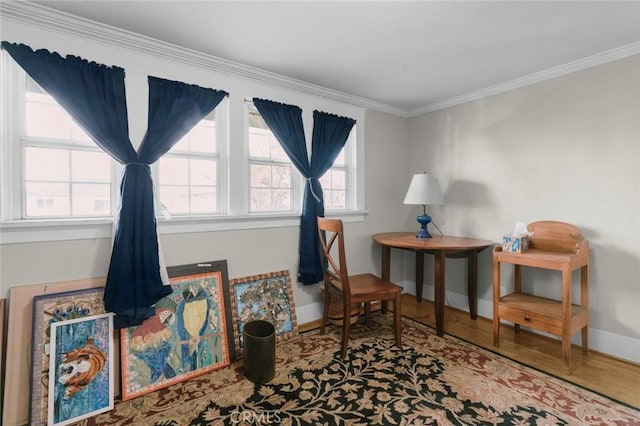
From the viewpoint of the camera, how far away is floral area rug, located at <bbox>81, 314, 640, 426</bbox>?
1794mm

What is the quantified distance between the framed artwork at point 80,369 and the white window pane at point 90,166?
94 centimetres

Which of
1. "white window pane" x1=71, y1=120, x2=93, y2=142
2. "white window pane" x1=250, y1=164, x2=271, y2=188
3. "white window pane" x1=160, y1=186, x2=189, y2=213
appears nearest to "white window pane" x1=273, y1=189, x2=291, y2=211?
"white window pane" x1=250, y1=164, x2=271, y2=188

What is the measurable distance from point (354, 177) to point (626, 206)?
2.34m

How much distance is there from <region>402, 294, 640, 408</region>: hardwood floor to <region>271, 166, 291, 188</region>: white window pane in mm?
1932

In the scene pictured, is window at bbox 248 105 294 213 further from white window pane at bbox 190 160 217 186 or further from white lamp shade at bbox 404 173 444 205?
white lamp shade at bbox 404 173 444 205

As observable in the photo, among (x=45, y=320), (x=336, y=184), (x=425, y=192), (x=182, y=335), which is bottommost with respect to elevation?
(x=182, y=335)

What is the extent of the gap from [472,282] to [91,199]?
11.3 ft

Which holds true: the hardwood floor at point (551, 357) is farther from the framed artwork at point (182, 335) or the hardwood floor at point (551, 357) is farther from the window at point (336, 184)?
the framed artwork at point (182, 335)

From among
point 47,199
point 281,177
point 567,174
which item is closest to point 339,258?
point 281,177

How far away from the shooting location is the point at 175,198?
248 centimetres

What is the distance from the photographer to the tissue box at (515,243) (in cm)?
258

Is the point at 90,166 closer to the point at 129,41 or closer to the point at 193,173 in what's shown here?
the point at 193,173

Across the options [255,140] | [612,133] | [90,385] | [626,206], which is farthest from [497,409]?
[255,140]

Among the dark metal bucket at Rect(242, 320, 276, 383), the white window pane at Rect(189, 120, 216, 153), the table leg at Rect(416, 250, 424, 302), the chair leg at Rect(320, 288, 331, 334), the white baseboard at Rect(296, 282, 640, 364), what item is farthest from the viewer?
the table leg at Rect(416, 250, 424, 302)
